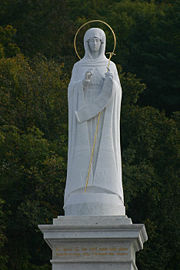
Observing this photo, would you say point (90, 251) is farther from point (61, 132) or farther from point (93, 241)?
point (61, 132)

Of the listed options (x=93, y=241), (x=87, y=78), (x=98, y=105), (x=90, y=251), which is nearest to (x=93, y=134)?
(x=98, y=105)

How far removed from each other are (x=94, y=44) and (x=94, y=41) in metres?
0.07

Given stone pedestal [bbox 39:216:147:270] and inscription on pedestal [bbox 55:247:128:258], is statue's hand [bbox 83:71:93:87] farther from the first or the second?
inscription on pedestal [bbox 55:247:128:258]

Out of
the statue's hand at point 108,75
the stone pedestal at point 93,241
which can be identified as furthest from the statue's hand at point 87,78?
the stone pedestal at point 93,241

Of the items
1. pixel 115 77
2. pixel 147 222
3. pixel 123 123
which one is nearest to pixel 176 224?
pixel 147 222

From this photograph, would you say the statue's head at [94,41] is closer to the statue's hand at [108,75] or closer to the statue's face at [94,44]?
the statue's face at [94,44]

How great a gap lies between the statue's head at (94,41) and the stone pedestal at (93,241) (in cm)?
353

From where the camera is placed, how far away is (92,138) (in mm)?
14484

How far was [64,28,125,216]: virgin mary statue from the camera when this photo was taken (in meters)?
14.0

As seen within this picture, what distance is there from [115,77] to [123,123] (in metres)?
13.5

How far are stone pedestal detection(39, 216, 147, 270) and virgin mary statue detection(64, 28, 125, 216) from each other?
1.80 feet

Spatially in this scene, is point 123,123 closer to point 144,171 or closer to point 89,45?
point 144,171

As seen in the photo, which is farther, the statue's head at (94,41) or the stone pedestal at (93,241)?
the statue's head at (94,41)

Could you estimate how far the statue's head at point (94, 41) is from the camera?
586 inches
